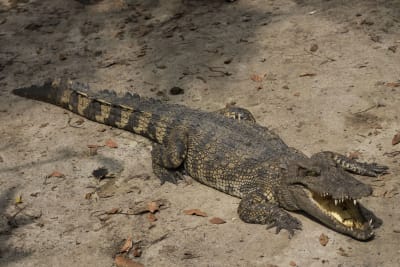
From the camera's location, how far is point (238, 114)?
643 centimetres

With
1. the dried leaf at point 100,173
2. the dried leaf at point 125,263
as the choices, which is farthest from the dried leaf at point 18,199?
the dried leaf at point 125,263

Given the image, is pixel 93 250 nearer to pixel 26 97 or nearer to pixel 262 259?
pixel 262 259

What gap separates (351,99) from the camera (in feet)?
21.7

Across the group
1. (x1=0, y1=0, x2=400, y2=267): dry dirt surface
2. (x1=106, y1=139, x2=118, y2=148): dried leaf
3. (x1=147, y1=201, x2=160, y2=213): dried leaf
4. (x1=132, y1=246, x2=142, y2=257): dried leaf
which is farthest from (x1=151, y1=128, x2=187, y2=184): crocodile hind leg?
(x1=132, y1=246, x2=142, y2=257): dried leaf

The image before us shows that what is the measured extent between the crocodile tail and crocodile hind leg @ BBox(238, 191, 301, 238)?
56.0 inches

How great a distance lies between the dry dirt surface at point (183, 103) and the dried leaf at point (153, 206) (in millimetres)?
40

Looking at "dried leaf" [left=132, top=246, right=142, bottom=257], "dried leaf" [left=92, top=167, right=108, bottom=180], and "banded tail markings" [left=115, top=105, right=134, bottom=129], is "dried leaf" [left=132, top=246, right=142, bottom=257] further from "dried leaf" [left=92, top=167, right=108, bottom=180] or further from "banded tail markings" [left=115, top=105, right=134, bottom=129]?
"banded tail markings" [left=115, top=105, right=134, bottom=129]

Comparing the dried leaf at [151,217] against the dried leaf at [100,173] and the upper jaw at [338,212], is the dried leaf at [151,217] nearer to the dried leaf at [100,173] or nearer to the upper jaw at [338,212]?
the dried leaf at [100,173]

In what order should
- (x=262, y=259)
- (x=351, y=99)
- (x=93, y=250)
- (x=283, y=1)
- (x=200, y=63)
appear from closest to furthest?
(x=262, y=259), (x=93, y=250), (x=351, y=99), (x=200, y=63), (x=283, y=1)

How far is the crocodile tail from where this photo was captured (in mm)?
6457

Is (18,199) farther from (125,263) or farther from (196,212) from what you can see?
(196,212)

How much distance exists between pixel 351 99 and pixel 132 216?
112 inches

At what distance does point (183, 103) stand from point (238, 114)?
2.87ft

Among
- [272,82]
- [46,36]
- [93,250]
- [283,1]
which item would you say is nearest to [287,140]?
[272,82]
